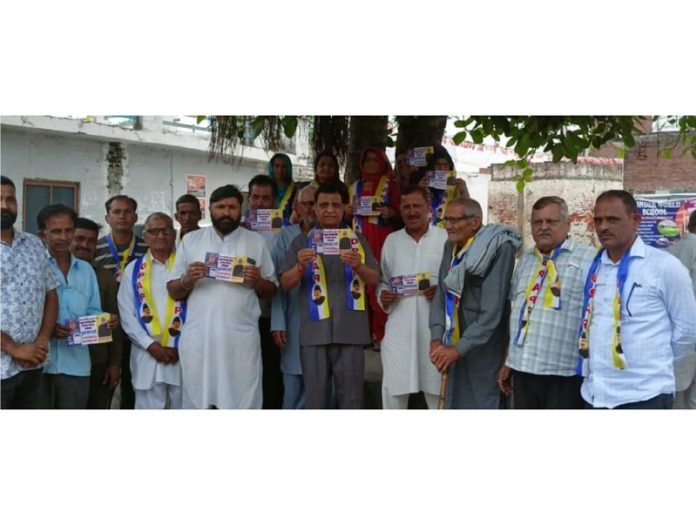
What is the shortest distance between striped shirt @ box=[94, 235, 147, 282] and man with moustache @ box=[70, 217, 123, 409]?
310 millimetres

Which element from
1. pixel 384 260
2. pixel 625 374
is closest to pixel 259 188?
pixel 384 260

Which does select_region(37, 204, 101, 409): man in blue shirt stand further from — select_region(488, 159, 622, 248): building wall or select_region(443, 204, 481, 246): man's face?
select_region(488, 159, 622, 248): building wall

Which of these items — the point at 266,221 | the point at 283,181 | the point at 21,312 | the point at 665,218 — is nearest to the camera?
the point at 21,312

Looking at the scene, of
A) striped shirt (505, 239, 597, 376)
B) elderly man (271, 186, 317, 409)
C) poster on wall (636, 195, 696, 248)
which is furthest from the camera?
poster on wall (636, 195, 696, 248)

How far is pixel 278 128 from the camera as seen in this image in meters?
6.66

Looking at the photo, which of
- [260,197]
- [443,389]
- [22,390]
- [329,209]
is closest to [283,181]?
[260,197]

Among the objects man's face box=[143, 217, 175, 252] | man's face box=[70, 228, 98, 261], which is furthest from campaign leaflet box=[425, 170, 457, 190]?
man's face box=[70, 228, 98, 261]

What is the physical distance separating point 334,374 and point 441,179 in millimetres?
1920

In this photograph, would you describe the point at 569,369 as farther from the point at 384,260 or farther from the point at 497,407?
the point at 384,260

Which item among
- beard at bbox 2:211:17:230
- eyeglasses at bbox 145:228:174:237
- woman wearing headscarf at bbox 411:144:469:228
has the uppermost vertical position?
woman wearing headscarf at bbox 411:144:469:228

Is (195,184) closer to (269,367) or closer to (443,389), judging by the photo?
(269,367)

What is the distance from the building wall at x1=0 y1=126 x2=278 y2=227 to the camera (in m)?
12.1

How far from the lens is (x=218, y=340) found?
198 inches

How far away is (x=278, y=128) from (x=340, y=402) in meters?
2.73
